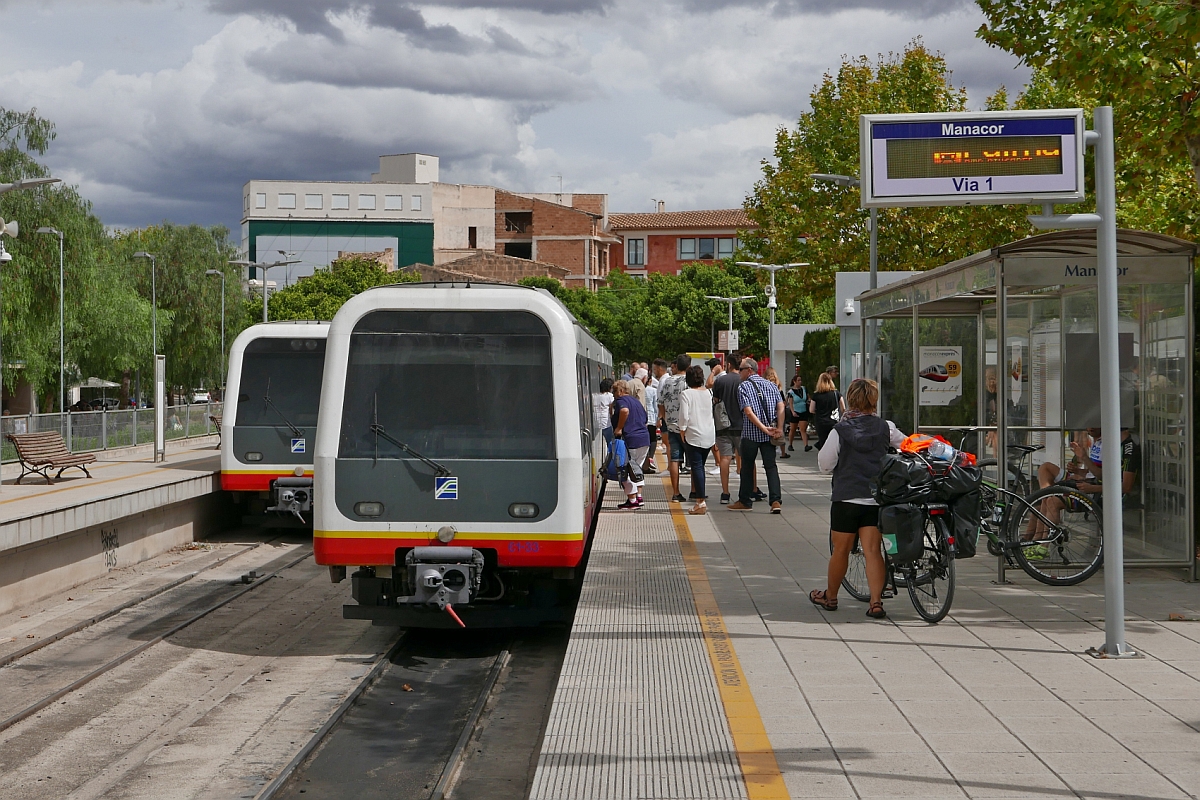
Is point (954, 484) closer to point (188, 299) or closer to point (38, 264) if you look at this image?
point (38, 264)

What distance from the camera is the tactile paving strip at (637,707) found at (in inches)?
207

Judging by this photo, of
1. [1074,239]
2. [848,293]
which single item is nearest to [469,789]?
[1074,239]

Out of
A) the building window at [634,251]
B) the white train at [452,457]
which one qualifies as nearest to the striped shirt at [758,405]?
the white train at [452,457]

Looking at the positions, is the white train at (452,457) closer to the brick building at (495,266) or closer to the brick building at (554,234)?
the brick building at (495,266)

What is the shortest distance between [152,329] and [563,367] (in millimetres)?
47997

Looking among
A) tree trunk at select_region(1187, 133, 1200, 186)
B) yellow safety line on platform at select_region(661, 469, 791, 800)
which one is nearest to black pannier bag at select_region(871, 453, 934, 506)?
yellow safety line on platform at select_region(661, 469, 791, 800)

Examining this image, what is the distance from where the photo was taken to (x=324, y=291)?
7681cm

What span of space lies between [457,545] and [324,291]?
6942cm

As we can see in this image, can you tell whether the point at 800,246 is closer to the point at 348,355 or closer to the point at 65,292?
the point at 65,292

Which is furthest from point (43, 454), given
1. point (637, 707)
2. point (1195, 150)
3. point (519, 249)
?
point (519, 249)

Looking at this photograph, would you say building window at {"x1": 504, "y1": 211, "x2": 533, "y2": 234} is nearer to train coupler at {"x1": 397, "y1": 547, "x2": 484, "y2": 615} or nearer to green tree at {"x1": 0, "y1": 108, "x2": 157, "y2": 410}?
green tree at {"x1": 0, "y1": 108, "x2": 157, "y2": 410}

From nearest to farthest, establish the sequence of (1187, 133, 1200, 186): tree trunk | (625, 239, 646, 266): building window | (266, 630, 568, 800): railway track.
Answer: (266, 630, 568, 800): railway track
(1187, 133, 1200, 186): tree trunk
(625, 239, 646, 266): building window

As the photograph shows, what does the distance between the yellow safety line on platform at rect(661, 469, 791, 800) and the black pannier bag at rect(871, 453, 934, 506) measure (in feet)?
4.37

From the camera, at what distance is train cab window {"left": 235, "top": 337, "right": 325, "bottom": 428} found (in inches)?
680
